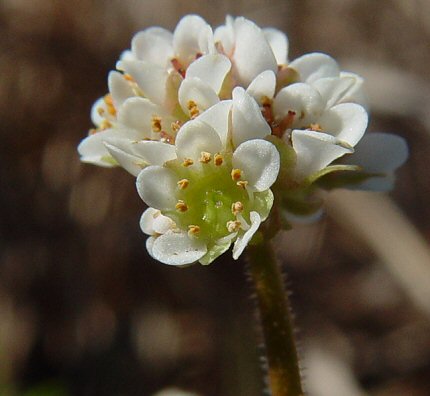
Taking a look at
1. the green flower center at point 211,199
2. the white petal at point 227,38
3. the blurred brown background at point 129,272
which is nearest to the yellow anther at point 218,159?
the green flower center at point 211,199

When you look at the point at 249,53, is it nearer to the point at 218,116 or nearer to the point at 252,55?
the point at 252,55

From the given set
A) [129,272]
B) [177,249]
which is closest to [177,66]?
[177,249]

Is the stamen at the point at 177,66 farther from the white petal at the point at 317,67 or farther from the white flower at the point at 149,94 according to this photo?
the white petal at the point at 317,67

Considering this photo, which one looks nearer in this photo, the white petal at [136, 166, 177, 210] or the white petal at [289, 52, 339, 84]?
the white petal at [136, 166, 177, 210]

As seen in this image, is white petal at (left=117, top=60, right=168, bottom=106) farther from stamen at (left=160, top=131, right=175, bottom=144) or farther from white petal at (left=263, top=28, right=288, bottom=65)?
white petal at (left=263, top=28, right=288, bottom=65)

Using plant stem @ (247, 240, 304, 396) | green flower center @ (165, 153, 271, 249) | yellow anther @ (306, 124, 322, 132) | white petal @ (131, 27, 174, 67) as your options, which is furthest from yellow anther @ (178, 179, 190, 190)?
white petal @ (131, 27, 174, 67)

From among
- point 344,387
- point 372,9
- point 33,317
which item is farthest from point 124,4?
point 344,387

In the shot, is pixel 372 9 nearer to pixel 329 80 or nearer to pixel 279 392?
pixel 329 80
